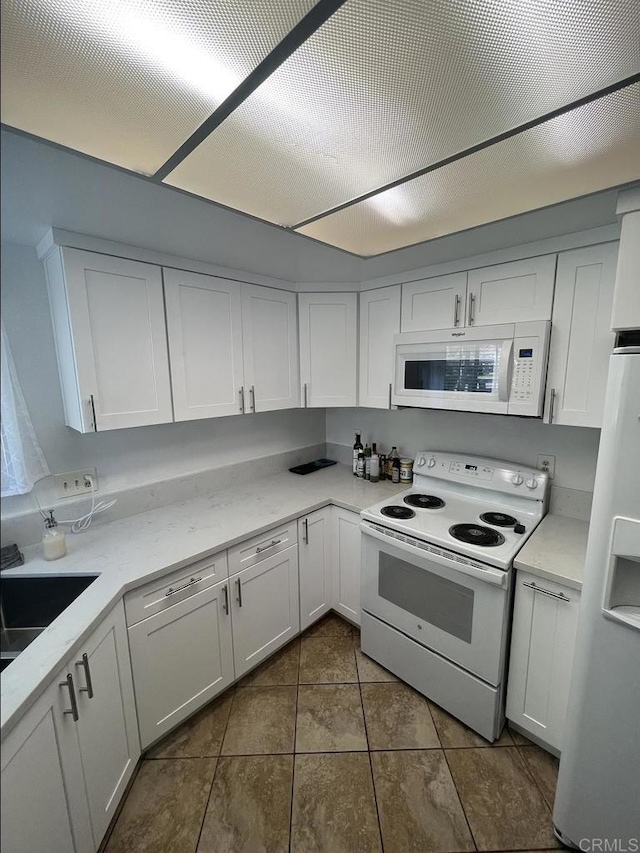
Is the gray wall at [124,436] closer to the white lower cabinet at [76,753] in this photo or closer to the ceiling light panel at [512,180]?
the white lower cabinet at [76,753]

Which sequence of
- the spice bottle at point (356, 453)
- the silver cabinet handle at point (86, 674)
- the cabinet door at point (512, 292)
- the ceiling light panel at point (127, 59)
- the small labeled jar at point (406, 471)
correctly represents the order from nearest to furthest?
the ceiling light panel at point (127, 59) < the silver cabinet handle at point (86, 674) < the cabinet door at point (512, 292) < the small labeled jar at point (406, 471) < the spice bottle at point (356, 453)

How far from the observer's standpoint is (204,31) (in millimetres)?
553

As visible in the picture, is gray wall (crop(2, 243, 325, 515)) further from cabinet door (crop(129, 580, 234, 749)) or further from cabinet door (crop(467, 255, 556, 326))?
cabinet door (crop(467, 255, 556, 326))

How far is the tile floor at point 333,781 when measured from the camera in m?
1.21

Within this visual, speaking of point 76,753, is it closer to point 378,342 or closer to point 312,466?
point 312,466

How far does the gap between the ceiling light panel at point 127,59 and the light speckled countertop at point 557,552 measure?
5.67ft

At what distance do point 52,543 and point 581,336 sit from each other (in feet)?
7.85

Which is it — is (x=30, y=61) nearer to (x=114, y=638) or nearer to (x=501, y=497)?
(x=114, y=638)

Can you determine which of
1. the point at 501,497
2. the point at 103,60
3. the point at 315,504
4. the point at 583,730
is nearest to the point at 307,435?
the point at 315,504

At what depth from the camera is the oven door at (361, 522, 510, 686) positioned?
1430mm

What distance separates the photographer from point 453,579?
1526 millimetres

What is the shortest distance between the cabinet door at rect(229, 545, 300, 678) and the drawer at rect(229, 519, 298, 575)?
3 cm

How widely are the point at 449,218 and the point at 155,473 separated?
193 cm

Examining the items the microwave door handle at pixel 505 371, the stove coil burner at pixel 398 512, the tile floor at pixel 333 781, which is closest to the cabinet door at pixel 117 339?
the stove coil burner at pixel 398 512
